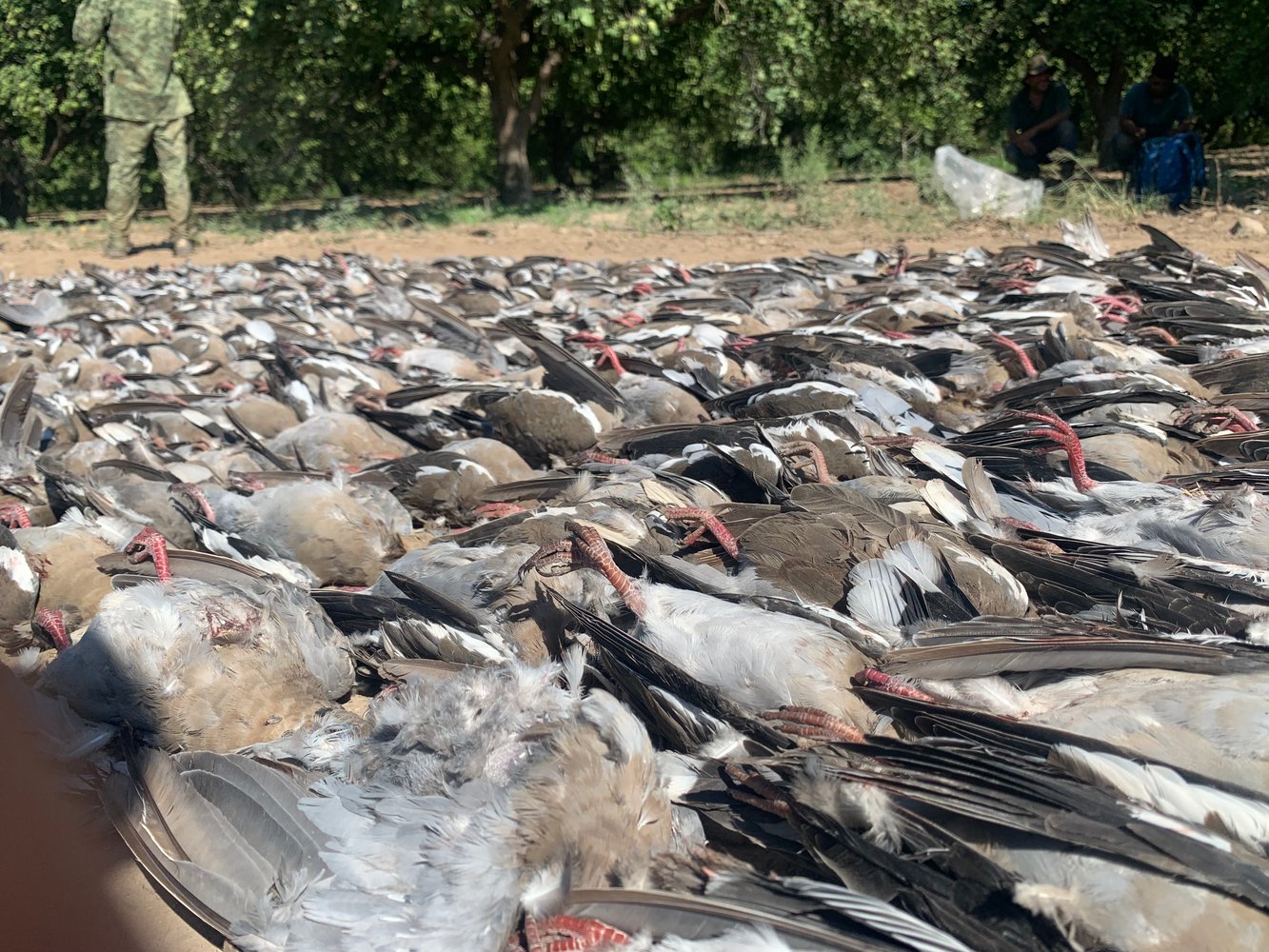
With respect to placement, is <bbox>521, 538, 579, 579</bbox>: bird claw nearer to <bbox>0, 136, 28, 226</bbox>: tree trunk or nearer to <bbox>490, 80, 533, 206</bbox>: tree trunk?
<bbox>490, 80, 533, 206</bbox>: tree trunk

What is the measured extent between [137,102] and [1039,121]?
1167 cm

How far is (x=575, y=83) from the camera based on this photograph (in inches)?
867

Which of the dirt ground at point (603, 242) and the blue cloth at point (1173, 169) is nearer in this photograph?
the dirt ground at point (603, 242)

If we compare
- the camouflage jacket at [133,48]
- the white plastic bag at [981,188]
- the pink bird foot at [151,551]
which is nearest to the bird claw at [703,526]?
the pink bird foot at [151,551]

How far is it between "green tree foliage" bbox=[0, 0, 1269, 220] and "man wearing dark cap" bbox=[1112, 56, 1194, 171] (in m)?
4.70

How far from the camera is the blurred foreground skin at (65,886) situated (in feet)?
6.05

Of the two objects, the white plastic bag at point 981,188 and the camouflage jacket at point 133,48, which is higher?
the camouflage jacket at point 133,48

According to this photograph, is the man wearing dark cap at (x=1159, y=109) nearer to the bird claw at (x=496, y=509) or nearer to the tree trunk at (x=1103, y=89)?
the tree trunk at (x=1103, y=89)

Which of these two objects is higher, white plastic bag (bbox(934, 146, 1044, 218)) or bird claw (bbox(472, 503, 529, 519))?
white plastic bag (bbox(934, 146, 1044, 218))

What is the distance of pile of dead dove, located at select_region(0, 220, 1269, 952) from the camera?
66.2 inches

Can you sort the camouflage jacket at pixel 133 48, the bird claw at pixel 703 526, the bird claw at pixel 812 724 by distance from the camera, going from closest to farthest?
the bird claw at pixel 812 724
the bird claw at pixel 703 526
the camouflage jacket at pixel 133 48

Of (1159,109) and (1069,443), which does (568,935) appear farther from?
(1159,109)

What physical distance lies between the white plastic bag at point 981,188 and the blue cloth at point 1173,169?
1.37 m

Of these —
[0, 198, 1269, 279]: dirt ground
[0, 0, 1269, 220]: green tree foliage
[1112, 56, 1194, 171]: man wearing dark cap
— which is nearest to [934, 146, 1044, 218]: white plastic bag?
[0, 198, 1269, 279]: dirt ground
